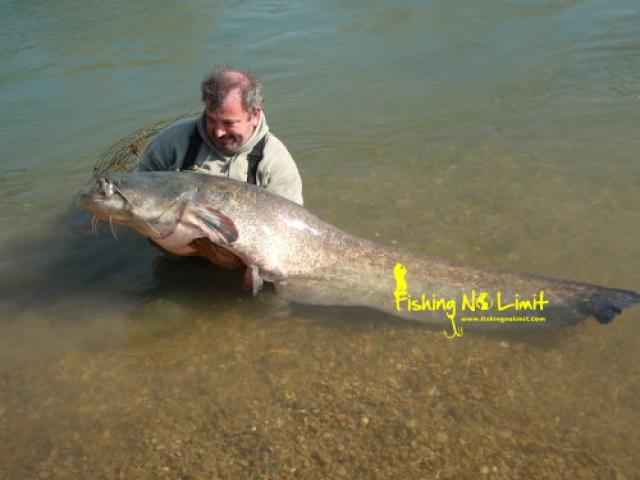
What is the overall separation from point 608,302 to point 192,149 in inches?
113

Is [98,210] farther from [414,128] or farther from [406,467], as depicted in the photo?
[414,128]

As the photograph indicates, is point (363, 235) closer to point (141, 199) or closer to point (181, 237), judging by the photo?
point (181, 237)

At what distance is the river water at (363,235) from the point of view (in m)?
3.30

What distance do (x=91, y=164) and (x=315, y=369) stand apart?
410 centimetres

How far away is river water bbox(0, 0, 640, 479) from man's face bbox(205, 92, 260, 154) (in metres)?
1.06

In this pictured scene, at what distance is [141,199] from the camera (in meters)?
3.72

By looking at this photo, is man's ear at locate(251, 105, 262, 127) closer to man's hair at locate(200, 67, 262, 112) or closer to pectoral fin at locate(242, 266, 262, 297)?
man's hair at locate(200, 67, 262, 112)

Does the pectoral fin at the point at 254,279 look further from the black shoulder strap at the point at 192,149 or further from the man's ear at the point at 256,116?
the man's ear at the point at 256,116

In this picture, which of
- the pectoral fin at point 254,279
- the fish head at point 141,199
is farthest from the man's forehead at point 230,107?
the pectoral fin at point 254,279

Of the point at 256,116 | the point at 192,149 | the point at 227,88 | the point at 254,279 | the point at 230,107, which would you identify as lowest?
the point at 254,279

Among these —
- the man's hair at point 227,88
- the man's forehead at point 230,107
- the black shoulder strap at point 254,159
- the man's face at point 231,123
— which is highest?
the man's hair at point 227,88

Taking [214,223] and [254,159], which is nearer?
[214,223]

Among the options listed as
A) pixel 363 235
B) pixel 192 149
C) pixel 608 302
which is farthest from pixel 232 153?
pixel 608 302

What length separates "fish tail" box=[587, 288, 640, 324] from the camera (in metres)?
3.67
